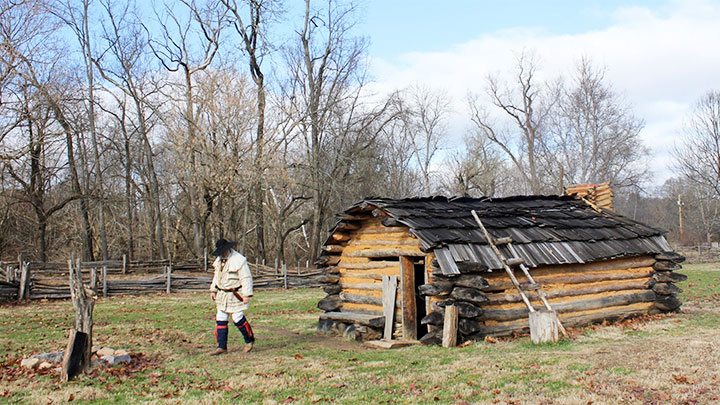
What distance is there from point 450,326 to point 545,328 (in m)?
1.57

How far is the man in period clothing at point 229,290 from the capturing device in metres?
9.30

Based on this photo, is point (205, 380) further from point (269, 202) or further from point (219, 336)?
point (269, 202)

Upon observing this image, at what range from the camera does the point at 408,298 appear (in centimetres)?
1119

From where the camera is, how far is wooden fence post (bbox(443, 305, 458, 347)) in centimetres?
972

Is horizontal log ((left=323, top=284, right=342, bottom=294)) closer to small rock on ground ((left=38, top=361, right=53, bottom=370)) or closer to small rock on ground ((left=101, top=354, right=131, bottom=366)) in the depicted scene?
small rock on ground ((left=101, top=354, right=131, bottom=366))

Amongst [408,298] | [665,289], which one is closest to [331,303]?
[408,298]

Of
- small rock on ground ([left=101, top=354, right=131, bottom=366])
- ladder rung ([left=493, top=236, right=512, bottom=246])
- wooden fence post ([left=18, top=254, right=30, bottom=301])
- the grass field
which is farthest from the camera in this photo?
wooden fence post ([left=18, top=254, right=30, bottom=301])

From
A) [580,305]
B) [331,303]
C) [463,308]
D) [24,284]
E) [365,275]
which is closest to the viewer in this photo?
Answer: [463,308]

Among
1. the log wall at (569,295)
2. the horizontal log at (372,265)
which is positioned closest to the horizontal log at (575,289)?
the log wall at (569,295)

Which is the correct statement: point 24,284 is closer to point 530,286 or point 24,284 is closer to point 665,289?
point 530,286

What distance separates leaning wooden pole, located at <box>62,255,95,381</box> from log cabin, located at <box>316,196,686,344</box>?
509 centimetres

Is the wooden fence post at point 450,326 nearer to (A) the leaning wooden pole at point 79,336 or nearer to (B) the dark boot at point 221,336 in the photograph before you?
(B) the dark boot at point 221,336

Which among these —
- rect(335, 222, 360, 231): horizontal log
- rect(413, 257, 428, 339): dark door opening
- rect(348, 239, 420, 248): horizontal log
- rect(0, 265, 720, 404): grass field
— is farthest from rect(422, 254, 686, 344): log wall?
rect(335, 222, 360, 231): horizontal log

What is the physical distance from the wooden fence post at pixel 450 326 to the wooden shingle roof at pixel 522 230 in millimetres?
688
